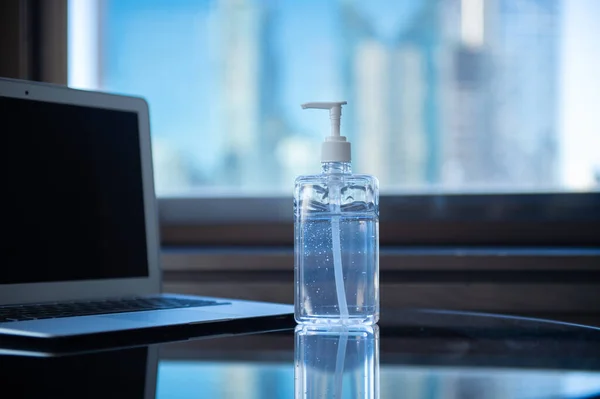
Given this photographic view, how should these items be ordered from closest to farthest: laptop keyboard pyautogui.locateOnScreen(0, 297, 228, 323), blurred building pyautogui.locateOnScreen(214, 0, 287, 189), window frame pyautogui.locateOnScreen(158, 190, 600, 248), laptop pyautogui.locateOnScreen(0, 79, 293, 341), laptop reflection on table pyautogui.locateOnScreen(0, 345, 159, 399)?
laptop reflection on table pyautogui.locateOnScreen(0, 345, 159, 399) < laptop keyboard pyautogui.locateOnScreen(0, 297, 228, 323) < laptop pyautogui.locateOnScreen(0, 79, 293, 341) < window frame pyautogui.locateOnScreen(158, 190, 600, 248) < blurred building pyautogui.locateOnScreen(214, 0, 287, 189)

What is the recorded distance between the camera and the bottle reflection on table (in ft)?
1.95

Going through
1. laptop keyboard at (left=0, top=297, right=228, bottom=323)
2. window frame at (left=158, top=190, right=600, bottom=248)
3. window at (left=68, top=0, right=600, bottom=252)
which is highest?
window at (left=68, top=0, right=600, bottom=252)

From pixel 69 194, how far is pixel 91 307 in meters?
0.22

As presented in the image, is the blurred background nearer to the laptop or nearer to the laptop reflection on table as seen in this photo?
the laptop

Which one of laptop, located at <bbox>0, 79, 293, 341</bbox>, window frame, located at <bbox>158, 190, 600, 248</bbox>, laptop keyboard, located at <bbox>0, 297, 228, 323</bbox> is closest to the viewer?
laptop keyboard, located at <bbox>0, 297, 228, 323</bbox>

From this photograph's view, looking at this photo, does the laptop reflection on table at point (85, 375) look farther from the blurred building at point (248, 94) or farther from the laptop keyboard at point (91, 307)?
the blurred building at point (248, 94)

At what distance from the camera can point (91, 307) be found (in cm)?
97

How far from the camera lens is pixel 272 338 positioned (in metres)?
0.85

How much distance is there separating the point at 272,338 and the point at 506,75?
1316mm

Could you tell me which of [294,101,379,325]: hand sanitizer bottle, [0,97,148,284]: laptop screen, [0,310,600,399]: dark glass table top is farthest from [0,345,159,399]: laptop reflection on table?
[0,97,148,284]: laptop screen

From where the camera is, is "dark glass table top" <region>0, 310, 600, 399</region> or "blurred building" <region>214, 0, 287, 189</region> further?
"blurred building" <region>214, 0, 287, 189</region>

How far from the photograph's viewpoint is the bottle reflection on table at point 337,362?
594 mm

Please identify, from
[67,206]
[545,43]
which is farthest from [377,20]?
[67,206]

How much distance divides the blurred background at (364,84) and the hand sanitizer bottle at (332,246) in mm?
1075
